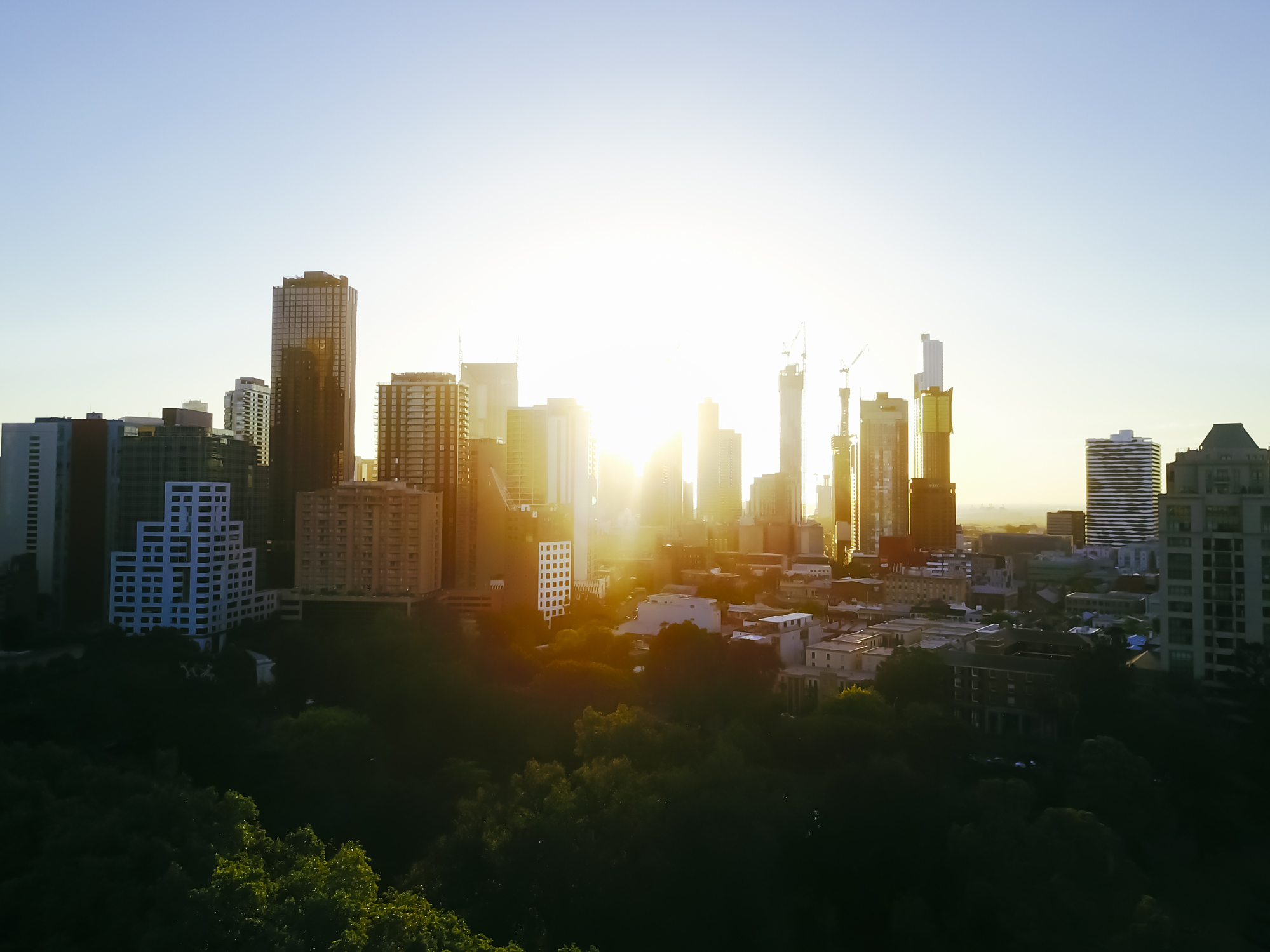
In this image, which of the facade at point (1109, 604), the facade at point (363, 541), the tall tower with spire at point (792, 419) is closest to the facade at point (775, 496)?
the tall tower with spire at point (792, 419)

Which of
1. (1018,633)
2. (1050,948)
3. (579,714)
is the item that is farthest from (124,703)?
(1018,633)

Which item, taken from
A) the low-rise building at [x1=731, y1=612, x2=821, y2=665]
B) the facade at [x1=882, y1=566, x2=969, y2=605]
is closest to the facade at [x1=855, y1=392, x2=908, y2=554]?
the facade at [x1=882, y1=566, x2=969, y2=605]

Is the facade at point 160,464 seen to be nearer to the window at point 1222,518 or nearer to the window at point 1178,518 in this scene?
the window at point 1178,518

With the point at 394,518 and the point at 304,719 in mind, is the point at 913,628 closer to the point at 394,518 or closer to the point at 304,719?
the point at 394,518

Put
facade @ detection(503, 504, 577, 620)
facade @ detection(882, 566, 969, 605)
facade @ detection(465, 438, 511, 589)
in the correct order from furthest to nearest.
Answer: facade @ detection(882, 566, 969, 605), facade @ detection(465, 438, 511, 589), facade @ detection(503, 504, 577, 620)

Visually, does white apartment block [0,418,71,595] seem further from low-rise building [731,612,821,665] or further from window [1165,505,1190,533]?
window [1165,505,1190,533]

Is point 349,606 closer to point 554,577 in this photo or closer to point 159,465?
point 554,577

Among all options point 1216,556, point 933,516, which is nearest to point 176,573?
point 1216,556
